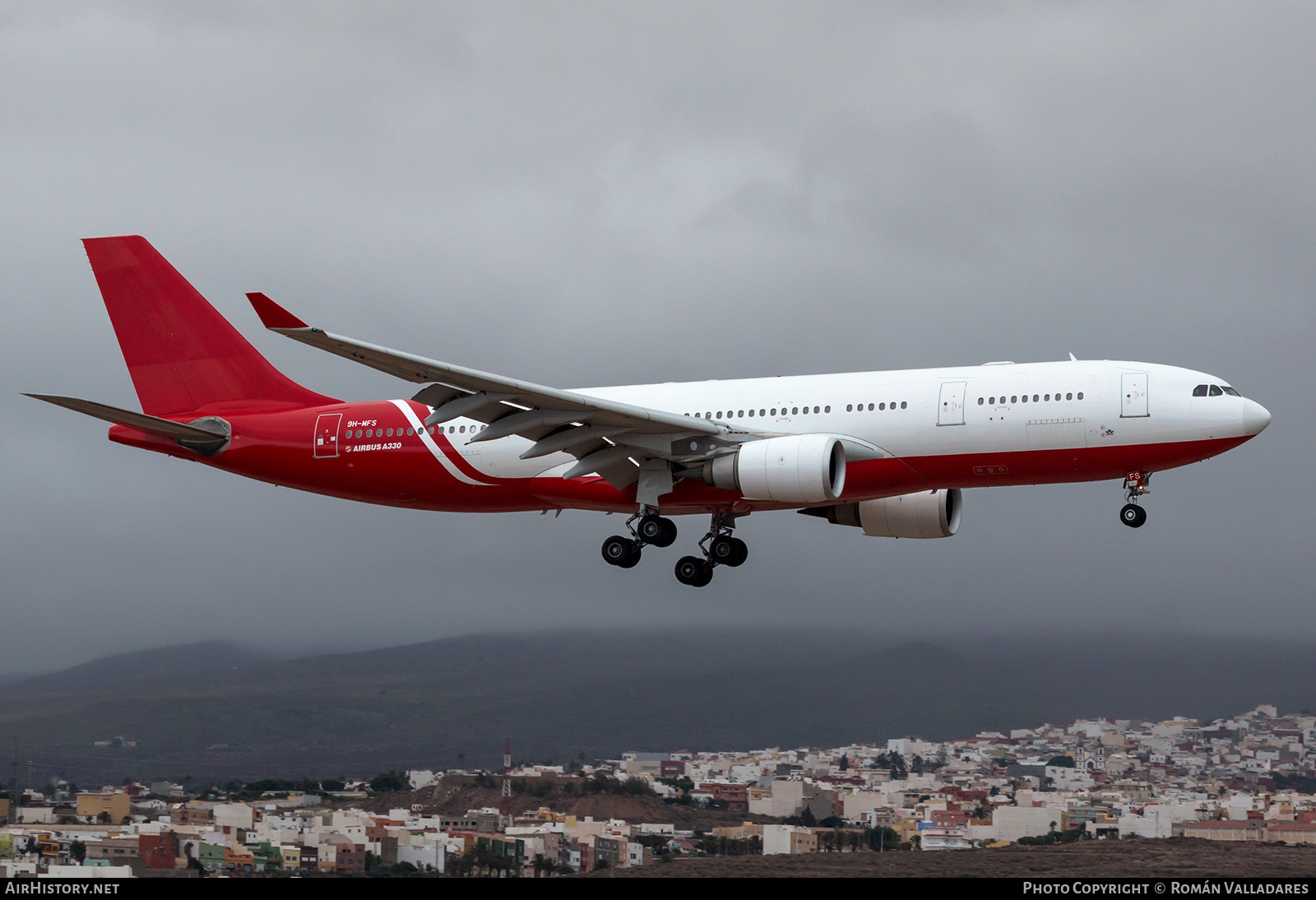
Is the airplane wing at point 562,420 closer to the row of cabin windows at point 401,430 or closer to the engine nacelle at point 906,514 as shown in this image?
the row of cabin windows at point 401,430

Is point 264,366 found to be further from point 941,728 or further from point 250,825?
point 941,728

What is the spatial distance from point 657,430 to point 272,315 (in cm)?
1010

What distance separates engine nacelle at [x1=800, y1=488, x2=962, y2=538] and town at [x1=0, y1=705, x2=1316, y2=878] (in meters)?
8.84

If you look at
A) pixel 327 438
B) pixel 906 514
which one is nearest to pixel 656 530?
pixel 906 514

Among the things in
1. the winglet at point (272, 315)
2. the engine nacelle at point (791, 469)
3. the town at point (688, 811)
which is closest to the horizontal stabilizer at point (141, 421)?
the winglet at point (272, 315)

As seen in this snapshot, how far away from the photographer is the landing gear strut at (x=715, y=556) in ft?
131

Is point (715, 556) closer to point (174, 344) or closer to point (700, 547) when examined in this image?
point (700, 547)

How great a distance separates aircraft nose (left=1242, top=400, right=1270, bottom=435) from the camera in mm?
34375

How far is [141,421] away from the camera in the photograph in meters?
39.7

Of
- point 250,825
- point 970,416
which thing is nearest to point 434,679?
point 250,825

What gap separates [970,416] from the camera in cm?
3516

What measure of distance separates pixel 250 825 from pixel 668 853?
12.4m

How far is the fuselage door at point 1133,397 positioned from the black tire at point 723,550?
1102 cm

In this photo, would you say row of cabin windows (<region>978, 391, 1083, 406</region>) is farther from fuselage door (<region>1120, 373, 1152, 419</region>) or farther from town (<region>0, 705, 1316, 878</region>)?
town (<region>0, 705, 1316, 878</region>)
